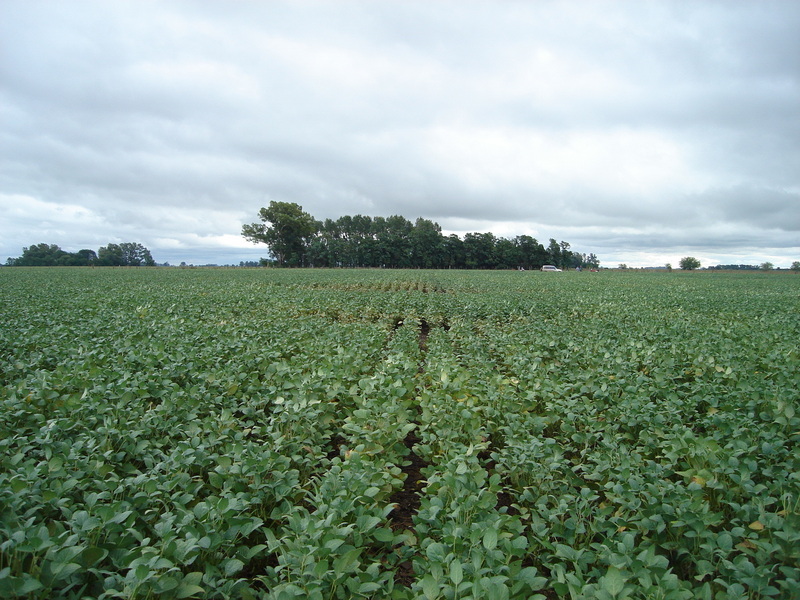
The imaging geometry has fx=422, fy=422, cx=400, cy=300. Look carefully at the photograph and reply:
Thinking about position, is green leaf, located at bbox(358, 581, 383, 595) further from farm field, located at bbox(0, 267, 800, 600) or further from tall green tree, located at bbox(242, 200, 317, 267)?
tall green tree, located at bbox(242, 200, 317, 267)

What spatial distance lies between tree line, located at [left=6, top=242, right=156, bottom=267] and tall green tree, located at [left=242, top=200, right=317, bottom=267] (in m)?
32.7

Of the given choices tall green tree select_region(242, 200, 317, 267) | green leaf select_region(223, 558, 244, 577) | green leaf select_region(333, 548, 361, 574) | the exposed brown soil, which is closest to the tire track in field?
the exposed brown soil

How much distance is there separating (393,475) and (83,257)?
116 m

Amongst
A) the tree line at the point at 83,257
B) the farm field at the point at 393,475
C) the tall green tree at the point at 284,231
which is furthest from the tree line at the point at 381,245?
the farm field at the point at 393,475

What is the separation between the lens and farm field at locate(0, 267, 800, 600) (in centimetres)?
222

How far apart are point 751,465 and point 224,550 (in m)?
3.58

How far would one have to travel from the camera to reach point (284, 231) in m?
87.9

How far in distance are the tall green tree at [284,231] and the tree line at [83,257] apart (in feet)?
107

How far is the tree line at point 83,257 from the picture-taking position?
88.4 metres

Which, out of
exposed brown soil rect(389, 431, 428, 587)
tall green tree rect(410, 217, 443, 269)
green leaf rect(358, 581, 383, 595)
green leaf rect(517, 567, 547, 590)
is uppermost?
tall green tree rect(410, 217, 443, 269)

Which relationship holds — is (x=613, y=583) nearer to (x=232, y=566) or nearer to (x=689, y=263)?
(x=232, y=566)

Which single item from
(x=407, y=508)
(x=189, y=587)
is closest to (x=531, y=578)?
(x=189, y=587)

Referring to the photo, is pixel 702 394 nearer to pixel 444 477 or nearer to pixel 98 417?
pixel 444 477

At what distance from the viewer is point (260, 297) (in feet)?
56.7
